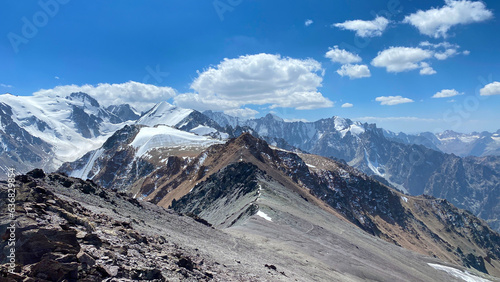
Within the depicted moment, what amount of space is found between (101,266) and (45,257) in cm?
290

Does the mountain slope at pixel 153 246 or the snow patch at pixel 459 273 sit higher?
the mountain slope at pixel 153 246

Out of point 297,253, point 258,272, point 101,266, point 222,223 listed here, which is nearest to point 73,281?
point 101,266

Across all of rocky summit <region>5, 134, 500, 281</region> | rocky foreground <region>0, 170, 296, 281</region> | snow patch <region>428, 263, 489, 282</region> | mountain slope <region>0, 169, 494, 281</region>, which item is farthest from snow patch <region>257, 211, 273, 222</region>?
snow patch <region>428, 263, 489, 282</region>

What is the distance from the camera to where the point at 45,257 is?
57.8ft

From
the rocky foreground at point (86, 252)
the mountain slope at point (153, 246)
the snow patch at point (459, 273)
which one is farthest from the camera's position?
the snow patch at point (459, 273)

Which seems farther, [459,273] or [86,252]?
[459,273]

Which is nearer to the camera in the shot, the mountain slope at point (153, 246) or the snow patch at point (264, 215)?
the mountain slope at point (153, 246)

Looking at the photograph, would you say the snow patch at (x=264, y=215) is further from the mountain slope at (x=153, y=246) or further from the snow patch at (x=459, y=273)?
the snow patch at (x=459, y=273)

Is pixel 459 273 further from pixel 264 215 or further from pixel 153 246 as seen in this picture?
pixel 153 246

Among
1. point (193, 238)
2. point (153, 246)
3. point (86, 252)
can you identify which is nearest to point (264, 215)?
point (193, 238)

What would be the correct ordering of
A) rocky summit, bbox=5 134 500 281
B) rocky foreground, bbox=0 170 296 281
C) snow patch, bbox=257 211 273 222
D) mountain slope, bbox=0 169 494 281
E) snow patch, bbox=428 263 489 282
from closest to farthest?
rocky foreground, bbox=0 170 296 281 < mountain slope, bbox=0 169 494 281 < rocky summit, bbox=5 134 500 281 < snow patch, bbox=257 211 273 222 < snow patch, bbox=428 263 489 282

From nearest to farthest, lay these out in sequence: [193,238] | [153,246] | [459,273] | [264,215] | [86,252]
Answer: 1. [86,252]
2. [153,246]
3. [193,238]
4. [264,215]
5. [459,273]

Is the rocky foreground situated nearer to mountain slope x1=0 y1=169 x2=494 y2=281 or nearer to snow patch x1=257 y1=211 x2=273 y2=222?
mountain slope x1=0 y1=169 x2=494 y2=281

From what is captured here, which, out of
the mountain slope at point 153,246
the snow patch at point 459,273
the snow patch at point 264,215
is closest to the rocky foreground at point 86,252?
the mountain slope at point 153,246
